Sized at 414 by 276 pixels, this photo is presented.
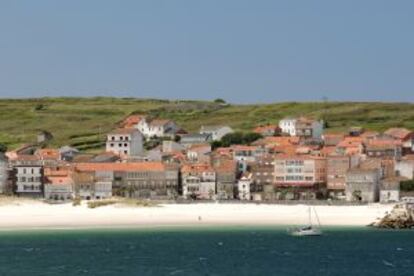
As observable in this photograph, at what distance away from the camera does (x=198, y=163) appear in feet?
384

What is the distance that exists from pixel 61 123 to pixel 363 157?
67.1 m

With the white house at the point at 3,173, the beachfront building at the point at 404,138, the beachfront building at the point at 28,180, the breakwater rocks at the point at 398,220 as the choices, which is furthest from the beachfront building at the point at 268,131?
the breakwater rocks at the point at 398,220

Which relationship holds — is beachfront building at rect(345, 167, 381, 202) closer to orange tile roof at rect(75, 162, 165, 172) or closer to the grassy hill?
orange tile roof at rect(75, 162, 165, 172)

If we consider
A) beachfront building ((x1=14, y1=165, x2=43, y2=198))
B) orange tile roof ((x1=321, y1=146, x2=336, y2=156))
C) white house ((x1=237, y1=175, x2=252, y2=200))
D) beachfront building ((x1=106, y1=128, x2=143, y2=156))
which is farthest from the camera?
beachfront building ((x1=106, y1=128, x2=143, y2=156))

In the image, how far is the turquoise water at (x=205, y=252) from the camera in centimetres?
6041

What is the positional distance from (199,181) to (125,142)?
25.5 metres

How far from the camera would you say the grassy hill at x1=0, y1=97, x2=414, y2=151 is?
15400cm

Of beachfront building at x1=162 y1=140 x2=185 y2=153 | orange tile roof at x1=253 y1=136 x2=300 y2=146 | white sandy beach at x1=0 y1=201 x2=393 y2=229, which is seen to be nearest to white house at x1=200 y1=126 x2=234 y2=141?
beachfront building at x1=162 y1=140 x2=185 y2=153

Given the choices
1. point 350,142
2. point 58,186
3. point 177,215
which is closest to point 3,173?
point 58,186

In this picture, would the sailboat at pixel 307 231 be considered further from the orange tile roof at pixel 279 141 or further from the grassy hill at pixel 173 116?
the grassy hill at pixel 173 116

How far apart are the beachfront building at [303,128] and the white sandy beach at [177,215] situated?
42.5 metres

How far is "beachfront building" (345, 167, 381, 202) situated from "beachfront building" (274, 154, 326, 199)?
6054 millimetres

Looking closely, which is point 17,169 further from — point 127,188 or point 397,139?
point 397,139

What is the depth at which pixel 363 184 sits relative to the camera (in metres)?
106
